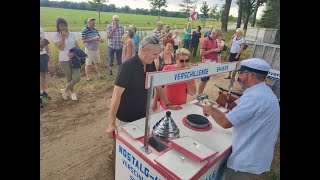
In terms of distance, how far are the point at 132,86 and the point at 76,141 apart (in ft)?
7.37

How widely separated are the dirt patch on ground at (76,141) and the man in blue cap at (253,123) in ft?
6.70

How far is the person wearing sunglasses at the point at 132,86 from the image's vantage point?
2367 millimetres

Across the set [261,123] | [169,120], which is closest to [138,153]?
[169,120]

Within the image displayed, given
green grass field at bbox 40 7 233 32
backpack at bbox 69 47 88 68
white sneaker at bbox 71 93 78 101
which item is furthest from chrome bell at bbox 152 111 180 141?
green grass field at bbox 40 7 233 32

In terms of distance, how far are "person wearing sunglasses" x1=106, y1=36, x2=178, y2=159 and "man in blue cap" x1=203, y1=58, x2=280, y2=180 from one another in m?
0.93

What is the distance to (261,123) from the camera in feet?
6.31

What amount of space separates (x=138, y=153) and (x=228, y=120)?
35.3 inches

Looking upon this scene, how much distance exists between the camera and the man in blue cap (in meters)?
1.92

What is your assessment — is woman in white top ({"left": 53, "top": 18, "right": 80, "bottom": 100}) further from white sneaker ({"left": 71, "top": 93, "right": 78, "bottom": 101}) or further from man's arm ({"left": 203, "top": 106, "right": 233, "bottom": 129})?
man's arm ({"left": 203, "top": 106, "right": 233, "bottom": 129})

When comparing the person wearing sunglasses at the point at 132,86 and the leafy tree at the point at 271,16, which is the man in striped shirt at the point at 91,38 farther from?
the leafy tree at the point at 271,16

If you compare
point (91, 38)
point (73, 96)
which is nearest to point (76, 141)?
point (73, 96)

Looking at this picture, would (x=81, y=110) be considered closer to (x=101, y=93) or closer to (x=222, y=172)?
(x=101, y=93)

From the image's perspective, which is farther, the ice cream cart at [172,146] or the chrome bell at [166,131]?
the chrome bell at [166,131]

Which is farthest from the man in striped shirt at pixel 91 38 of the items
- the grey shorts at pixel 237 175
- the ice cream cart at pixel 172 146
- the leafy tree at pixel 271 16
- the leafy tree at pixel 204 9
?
the leafy tree at pixel 204 9
